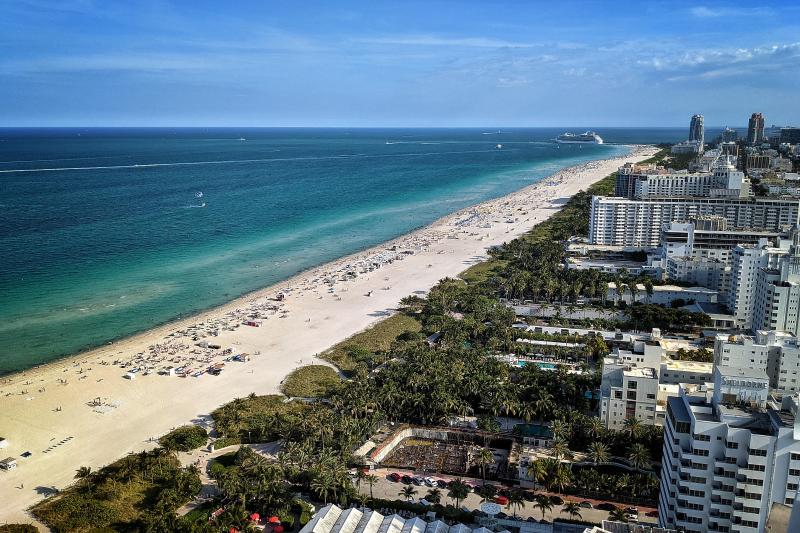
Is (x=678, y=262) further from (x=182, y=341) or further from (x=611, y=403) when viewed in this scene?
(x=182, y=341)

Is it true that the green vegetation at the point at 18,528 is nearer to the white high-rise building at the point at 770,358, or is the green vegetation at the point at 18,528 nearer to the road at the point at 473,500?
the road at the point at 473,500

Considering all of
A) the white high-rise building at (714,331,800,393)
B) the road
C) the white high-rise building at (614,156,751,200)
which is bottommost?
the road

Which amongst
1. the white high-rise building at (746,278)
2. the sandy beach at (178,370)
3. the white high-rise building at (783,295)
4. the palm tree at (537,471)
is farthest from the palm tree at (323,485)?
the white high-rise building at (746,278)

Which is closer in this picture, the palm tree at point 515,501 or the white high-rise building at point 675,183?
the palm tree at point 515,501

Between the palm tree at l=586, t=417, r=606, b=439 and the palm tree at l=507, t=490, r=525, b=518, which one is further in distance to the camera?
the palm tree at l=586, t=417, r=606, b=439

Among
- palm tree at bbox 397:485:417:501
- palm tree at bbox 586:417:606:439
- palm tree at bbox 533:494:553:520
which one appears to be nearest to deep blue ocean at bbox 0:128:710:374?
palm tree at bbox 397:485:417:501

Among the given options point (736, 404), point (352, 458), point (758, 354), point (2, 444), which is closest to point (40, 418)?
point (2, 444)

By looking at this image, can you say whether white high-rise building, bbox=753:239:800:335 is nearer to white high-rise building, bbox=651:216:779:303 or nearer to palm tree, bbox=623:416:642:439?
white high-rise building, bbox=651:216:779:303
